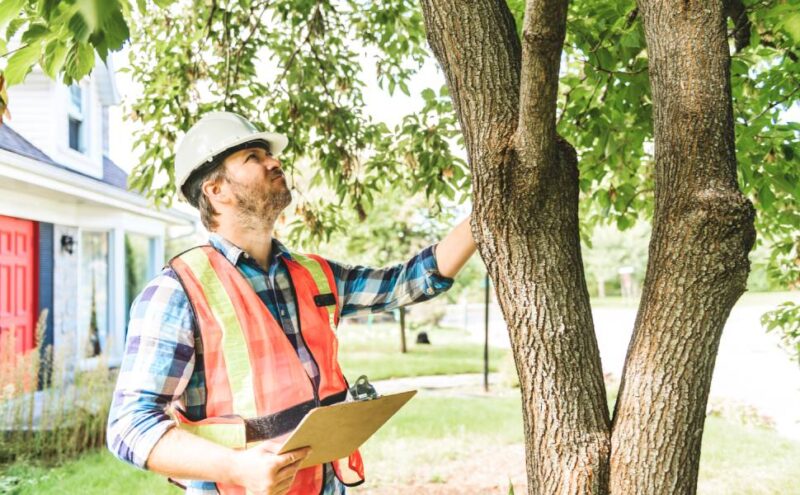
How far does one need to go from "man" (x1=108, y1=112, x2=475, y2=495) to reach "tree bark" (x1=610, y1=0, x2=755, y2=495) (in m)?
0.63

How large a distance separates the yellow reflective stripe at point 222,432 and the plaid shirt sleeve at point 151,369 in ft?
0.32

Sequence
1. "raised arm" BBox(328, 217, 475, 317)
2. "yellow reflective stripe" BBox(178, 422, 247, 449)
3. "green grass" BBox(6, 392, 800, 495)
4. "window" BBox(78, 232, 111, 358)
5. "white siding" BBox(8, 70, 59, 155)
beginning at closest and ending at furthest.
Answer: "yellow reflective stripe" BBox(178, 422, 247, 449), "raised arm" BBox(328, 217, 475, 317), "green grass" BBox(6, 392, 800, 495), "white siding" BBox(8, 70, 59, 155), "window" BBox(78, 232, 111, 358)

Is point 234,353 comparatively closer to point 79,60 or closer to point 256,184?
point 256,184

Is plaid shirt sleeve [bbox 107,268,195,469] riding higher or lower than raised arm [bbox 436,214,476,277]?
lower

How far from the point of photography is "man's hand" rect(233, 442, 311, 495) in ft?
4.92

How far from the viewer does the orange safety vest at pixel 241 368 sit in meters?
1.79

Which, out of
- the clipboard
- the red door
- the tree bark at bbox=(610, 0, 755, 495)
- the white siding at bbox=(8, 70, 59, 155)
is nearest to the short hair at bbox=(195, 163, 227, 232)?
the clipboard

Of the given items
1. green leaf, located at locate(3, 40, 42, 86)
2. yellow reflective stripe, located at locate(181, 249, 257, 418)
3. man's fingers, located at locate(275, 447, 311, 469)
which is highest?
green leaf, located at locate(3, 40, 42, 86)

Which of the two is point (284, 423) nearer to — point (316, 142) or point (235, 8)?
point (316, 142)

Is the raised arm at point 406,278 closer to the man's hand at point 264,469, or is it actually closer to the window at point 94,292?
the man's hand at point 264,469

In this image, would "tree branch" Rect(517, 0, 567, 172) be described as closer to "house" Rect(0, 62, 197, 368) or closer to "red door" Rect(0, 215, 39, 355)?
"house" Rect(0, 62, 197, 368)

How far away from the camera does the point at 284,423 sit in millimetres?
1827

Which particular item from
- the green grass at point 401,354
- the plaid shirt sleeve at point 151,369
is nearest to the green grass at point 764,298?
the plaid shirt sleeve at point 151,369

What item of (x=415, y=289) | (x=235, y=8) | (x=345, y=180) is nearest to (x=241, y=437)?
(x=415, y=289)
